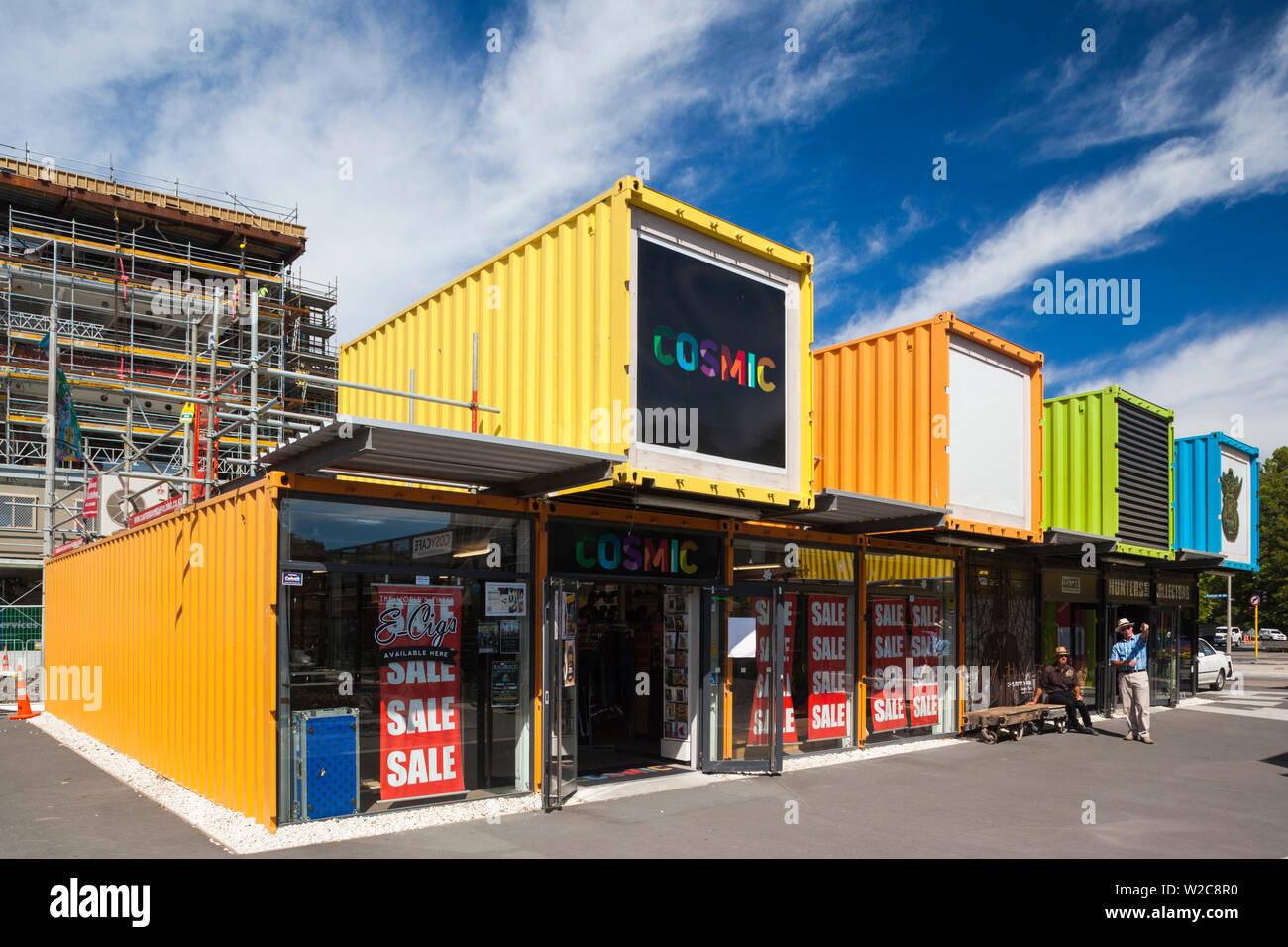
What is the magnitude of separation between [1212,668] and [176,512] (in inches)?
998

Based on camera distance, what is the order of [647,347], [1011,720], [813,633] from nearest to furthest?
[647,347]
[813,633]
[1011,720]

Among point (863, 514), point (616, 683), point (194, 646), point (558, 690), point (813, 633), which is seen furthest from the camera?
point (616, 683)

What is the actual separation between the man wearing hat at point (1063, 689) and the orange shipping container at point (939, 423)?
248 centimetres

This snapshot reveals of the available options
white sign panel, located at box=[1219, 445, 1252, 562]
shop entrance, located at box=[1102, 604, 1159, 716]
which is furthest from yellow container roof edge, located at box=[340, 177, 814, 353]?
white sign panel, located at box=[1219, 445, 1252, 562]

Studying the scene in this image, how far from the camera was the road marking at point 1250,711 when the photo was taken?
1862 cm

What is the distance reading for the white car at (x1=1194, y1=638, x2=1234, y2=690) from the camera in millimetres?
24953

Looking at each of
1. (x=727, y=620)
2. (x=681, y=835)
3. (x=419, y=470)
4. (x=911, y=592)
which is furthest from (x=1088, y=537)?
(x=419, y=470)

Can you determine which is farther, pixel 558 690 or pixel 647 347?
pixel 558 690

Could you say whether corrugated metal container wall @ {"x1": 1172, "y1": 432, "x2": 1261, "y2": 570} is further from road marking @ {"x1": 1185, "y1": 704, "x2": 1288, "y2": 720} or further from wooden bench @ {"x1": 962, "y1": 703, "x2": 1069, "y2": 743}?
wooden bench @ {"x1": 962, "y1": 703, "x2": 1069, "y2": 743}

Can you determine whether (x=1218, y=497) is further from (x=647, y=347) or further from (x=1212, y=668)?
(x=647, y=347)

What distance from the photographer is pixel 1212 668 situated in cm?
2548

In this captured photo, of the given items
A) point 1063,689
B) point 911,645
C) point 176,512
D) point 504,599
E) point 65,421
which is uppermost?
point 65,421

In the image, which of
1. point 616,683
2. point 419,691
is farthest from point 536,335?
point 616,683

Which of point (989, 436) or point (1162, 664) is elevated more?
point (989, 436)
